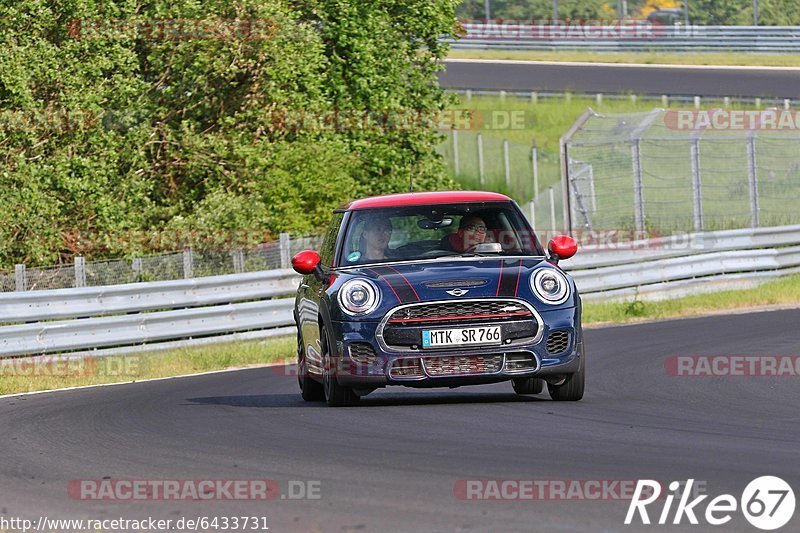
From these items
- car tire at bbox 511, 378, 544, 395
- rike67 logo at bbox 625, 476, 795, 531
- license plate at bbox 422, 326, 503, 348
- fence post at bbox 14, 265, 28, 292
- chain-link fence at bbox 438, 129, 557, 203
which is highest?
rike67 logo at bbox 625, 476, 795, 531

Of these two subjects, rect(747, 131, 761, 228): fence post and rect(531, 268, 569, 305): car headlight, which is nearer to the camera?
rect(531, 268, 569, 305): car headlight

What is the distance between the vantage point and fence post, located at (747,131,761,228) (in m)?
24.5

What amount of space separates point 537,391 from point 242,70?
15586 mm

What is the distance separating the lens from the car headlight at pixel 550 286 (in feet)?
34.3

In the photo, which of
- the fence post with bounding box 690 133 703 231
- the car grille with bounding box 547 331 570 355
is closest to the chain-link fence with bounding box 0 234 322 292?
the fence post with bounding box 690 133 703 231

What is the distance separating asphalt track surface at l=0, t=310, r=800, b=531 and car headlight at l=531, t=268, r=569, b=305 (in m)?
0.73

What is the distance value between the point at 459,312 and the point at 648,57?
1658 inches

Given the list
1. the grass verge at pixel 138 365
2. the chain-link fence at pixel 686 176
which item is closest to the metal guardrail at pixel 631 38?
the chain-link fence at pixel 686 176

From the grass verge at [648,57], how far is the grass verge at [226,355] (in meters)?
26.1

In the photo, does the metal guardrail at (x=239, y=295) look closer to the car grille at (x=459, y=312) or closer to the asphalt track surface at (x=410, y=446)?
the asphalt track surface at (x=410, y=446)

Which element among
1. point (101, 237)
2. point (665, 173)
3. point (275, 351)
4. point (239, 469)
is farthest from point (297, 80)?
point (239, 469)

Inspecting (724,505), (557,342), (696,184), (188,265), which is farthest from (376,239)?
(696,184)

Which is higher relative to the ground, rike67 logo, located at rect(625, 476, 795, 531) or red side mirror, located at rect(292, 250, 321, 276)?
rike67 logo, located at rect(625, 476, 795, 531)

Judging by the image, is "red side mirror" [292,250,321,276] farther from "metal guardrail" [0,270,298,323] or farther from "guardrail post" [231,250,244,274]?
"guardrail post" [231,250,244,274]
